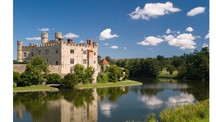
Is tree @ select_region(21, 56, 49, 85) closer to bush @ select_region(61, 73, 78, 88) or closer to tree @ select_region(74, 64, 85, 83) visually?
bush @ select_region(61, 73, 78, 88)

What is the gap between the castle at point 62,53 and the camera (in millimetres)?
27531

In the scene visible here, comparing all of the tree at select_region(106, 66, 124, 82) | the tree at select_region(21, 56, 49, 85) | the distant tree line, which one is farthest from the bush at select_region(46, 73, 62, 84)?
the distant tree line

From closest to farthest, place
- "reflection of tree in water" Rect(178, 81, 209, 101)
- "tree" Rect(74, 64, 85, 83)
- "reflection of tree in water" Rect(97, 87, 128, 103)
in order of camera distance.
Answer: "reflection of tree in water" Rect(97, 87, 128, 103)
"reflection of tree in water" Rect(178, 81, 209, 101)
"tree" Rect(74, 64, 85, 83)

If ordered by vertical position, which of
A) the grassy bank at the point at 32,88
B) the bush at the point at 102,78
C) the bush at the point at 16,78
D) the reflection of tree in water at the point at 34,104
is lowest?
the reflection of tree in water at the point at 34,104

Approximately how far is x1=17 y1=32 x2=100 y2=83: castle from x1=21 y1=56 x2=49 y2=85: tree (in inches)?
78.5

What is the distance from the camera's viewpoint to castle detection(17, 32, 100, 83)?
2753 centimetres

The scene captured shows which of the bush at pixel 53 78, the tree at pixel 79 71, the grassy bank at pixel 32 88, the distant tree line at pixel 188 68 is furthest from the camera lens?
the distant tree line at pixel 188 68

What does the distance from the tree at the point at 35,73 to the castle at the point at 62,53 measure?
6.55 ft

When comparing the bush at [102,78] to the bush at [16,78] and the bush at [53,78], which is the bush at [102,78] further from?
the bush at [16,78]

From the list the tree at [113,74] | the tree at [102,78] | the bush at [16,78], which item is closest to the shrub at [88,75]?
the tree at [102,78]

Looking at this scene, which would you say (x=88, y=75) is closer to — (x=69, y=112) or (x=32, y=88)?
(x=32, y=88)
